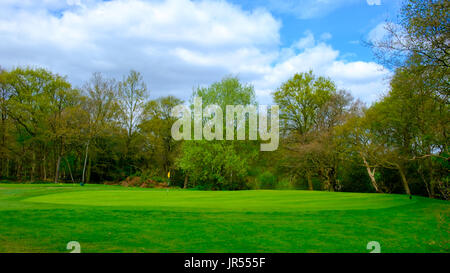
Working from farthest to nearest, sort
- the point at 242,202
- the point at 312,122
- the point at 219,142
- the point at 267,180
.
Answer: the point at 312,122, the point at 267,180, the point at 219,142, the point at 242,202

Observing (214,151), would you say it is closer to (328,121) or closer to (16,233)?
(328,121)

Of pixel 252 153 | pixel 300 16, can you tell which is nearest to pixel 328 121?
pixel 252 153

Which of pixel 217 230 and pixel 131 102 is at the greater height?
pixel 131 102

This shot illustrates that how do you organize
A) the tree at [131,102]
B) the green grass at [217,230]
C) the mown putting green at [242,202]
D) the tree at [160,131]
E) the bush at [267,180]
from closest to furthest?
1. the green grass at [217,230]
2. the mown putting green at [242,202]
3. the bush at [267,180]
4. the tree at [160,131]
5. the tree at [131,102]

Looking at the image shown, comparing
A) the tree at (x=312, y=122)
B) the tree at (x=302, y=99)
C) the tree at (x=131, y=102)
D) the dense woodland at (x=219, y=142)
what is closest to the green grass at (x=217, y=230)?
the dense woodland at (x=219, y=142)

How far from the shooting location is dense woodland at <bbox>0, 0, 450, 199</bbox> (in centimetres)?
2820

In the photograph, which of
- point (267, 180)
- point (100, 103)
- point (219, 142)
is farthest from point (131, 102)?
point (267, 180)

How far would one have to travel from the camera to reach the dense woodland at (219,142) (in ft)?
92.5

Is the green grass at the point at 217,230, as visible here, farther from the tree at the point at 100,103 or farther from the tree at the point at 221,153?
the tree at the point at 100,103

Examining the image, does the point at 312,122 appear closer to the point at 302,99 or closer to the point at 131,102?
the point at 302,99

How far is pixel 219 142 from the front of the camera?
33312 mm

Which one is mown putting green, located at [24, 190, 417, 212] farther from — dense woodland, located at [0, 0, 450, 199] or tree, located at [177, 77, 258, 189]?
tree, located at [177, 77, 258, 189]

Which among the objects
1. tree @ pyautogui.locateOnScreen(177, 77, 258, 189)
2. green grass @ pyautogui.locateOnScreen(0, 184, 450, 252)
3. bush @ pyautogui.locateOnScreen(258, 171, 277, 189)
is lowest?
bush @ pyautogui.locateOnScreen(258, 171, 277, 189)

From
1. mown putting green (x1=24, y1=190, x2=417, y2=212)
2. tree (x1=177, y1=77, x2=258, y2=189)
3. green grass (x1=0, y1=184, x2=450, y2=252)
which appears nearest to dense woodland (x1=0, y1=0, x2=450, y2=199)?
tree (x1=177, y1=77, x2=258, y2=189)
